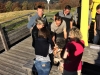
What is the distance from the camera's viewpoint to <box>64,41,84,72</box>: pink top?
3.05 metres

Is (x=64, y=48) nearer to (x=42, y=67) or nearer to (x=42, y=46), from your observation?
(x=42, y=46)

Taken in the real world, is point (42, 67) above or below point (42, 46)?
below

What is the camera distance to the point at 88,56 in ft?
14.5

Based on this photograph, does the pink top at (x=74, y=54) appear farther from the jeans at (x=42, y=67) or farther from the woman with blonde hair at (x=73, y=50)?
the jeans at (x=42, y=67)

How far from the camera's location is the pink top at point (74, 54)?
120 inches

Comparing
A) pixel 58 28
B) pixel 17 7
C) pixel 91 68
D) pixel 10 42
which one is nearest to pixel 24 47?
pixel 10 42

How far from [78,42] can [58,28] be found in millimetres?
2510

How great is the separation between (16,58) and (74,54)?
3.71m

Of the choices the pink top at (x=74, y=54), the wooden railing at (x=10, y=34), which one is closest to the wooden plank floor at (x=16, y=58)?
the wooden railing at (x=10, y=34)

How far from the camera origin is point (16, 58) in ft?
21.0

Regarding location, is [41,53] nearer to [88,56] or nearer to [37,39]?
[37,39]

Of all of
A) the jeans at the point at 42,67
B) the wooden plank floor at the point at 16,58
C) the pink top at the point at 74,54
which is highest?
the pink top at the point at 74,54

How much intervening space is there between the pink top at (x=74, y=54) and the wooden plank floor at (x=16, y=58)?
2518 millimetres

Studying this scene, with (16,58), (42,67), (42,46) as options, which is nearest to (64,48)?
(42,46)
